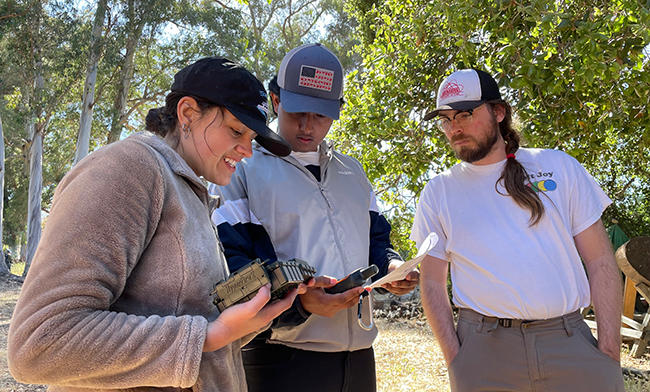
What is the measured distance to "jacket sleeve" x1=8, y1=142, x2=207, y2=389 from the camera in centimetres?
111

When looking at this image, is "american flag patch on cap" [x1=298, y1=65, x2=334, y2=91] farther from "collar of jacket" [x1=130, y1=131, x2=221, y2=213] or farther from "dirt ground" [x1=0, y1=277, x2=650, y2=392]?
"dirt ground" [x1=0, y1=277, x2=650, y2=392]

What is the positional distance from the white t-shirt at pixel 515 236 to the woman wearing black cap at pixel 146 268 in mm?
1327

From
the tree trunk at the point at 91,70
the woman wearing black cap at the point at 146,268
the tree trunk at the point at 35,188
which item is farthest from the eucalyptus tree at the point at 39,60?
the woman wearing black cap at the point at 146,268

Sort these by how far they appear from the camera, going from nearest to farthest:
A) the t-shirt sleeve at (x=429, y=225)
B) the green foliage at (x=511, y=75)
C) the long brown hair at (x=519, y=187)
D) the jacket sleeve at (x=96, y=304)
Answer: the jacket sleeve at (x=96, y=304) → the long brown hair at (x=519, y=187) → the t-shirt sleeve at (x=429, y=225) → the green foliage at (x=511, y=75)

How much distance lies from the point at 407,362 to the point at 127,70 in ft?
48.2

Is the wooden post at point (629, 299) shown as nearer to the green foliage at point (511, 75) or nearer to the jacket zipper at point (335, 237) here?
the green foliage at point (511, 75)

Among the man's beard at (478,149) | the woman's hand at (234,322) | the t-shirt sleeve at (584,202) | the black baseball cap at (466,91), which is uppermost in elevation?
the black baseball cap at (466,91)

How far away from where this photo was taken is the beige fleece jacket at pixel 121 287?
1112 mm

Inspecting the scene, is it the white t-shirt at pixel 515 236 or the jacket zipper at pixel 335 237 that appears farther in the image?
the white t-shirt at pixel 515 236

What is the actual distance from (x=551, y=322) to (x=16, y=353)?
6.81ft

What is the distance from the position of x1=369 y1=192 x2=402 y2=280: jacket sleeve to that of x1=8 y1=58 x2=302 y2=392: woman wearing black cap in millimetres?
933

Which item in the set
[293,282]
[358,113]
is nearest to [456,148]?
[293,282]

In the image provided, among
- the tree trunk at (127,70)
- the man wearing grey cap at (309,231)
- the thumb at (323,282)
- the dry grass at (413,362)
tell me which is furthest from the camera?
the tree trunk at (127,70)

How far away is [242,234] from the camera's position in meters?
2.02
